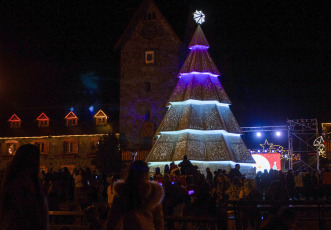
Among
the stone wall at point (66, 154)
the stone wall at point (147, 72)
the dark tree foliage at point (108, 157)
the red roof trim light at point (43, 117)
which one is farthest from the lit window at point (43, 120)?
the dark tree foliage at point (108, 157)

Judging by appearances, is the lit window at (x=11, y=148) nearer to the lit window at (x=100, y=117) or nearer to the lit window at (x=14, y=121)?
the lit window at (x=14, y=121)

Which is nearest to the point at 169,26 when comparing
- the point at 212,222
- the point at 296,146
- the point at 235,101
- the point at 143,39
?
the point at 143,39

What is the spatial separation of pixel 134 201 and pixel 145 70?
129 ft

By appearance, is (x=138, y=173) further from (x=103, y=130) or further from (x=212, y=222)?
(x=103, y=130)

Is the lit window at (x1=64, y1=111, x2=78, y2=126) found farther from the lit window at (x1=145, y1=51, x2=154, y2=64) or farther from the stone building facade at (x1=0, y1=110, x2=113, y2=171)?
the lit window at (x1=145, y1=51, x2=154, y2=64)

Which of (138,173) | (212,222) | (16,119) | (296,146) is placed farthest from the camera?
(16,119)

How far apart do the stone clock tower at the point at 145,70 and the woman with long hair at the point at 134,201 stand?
37309mm

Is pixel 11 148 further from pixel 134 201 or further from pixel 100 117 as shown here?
pixel 134 201

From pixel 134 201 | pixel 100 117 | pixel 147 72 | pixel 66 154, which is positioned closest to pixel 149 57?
pixel 147 72

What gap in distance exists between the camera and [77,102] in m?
56.3

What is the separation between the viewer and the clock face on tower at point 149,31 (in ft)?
144

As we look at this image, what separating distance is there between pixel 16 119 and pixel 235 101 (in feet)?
85.5

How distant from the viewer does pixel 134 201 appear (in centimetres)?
497

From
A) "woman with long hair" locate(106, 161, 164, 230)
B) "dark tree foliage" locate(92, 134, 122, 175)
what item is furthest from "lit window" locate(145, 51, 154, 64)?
"woman with long hair" locate(106, 161, 164, 230)
